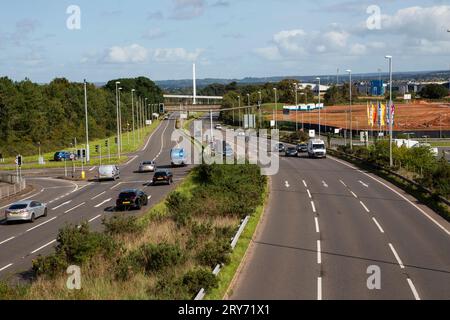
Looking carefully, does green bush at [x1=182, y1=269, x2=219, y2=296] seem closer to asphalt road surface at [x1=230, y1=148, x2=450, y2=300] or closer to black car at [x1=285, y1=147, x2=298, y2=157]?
asphalt road surface at [x1=230, y1=148, x2=450, y2=300]

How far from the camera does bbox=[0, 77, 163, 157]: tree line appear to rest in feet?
351

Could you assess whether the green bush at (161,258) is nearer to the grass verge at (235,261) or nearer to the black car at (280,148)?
the grass verge at (235,261)

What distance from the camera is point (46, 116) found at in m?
121

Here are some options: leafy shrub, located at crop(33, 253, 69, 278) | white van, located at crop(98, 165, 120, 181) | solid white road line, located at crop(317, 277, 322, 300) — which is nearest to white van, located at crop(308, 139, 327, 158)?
white van, located at crop(98, 165, 120, 181)

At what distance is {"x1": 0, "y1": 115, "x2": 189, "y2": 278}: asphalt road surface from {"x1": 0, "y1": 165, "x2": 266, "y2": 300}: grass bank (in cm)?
254

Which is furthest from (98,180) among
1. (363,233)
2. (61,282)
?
(61,282)

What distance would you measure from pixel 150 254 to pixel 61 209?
21980mm

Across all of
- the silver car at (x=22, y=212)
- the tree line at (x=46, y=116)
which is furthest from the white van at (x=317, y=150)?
the tree line at (x=46, y=116)

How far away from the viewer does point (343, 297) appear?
17.8 metres

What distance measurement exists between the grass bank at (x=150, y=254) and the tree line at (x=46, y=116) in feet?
255

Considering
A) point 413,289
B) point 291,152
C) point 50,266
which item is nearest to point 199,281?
point 413,289

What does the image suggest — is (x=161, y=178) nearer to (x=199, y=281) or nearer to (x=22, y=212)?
(x=22, y=212)

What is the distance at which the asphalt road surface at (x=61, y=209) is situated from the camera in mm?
28250
